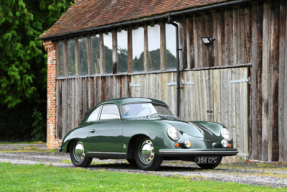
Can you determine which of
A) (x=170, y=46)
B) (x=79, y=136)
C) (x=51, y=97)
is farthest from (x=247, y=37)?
(x=51, y=97)

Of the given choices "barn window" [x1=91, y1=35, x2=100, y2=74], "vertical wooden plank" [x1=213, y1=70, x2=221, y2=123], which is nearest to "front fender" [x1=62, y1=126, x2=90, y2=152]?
"vertical wooden plank" [x1=213, y1=70, x2=221, y2=123]

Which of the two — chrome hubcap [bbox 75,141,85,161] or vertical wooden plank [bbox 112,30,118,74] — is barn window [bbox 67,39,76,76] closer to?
vertical wooden plank [bbox 112,30,118,74]

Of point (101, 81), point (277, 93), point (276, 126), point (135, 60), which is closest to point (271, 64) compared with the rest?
point (277, 93)

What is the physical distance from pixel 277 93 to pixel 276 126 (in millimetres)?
837

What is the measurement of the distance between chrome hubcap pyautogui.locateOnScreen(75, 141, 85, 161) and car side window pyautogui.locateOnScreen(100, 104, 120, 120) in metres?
0.82

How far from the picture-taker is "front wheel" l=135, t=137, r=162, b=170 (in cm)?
956

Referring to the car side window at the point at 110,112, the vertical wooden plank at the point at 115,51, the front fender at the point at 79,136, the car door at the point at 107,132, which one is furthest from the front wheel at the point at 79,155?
the vertical wooden plank at the point at 115,51

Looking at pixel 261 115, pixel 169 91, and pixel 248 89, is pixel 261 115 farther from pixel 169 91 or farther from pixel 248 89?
pixel 169 91

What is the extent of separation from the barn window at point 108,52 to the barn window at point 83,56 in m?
1.29

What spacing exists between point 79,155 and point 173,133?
2856mm

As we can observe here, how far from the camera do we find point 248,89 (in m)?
13.1

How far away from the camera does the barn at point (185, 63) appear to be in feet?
41.2

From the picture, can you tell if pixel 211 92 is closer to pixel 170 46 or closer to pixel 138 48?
pixel 170 46

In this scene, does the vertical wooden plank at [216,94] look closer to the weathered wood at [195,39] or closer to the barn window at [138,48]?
the weathered wood at [195,39]
